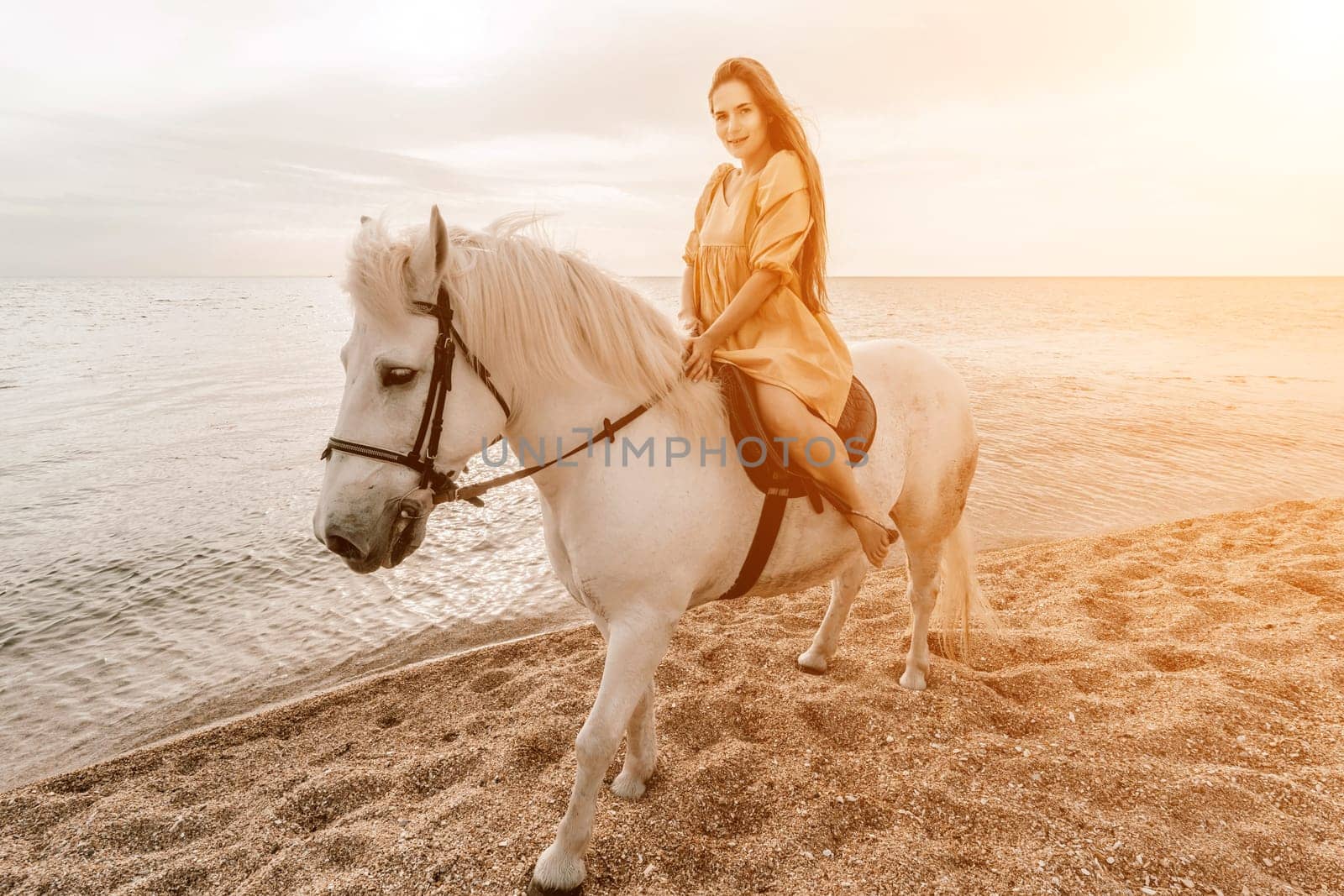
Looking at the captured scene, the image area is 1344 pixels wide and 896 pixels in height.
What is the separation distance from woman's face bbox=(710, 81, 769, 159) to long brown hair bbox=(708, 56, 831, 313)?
2 centimetres

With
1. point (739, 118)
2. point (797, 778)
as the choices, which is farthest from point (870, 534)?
point (739, 118)

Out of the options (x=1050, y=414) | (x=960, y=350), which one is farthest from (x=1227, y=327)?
(x=1050, y=414)

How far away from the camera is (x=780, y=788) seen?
276 cm

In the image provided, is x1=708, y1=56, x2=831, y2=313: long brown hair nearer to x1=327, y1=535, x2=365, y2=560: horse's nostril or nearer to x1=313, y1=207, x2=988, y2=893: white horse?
x1=313, y1=207, x2=988, y2=893: white horse

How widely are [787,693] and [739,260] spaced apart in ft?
7.84

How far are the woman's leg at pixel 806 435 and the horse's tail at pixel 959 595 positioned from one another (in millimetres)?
1507

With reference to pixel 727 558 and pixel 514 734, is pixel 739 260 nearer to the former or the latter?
pixel 727 558

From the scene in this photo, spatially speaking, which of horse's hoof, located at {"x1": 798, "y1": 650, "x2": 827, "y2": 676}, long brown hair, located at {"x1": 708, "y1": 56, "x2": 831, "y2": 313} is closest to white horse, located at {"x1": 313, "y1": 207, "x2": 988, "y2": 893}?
long brown hair, located at {"x1": 708, "y1": 56, "x2": 831, "y2": 313}

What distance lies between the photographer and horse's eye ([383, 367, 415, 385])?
1.78 m

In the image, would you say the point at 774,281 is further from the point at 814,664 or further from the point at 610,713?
the point at 814,664

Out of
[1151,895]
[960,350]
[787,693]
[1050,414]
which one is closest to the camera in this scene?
[1151,895]

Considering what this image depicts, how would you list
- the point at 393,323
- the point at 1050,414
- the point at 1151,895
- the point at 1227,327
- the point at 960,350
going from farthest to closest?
1. the point at 1227,327
2. the point at 960,350
3. the point at 1050,414
4. the point at 1151,895
5. the point at 393,323

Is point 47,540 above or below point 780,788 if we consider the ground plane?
below

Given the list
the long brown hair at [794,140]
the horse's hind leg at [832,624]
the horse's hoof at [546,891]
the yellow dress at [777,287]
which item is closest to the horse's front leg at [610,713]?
the horse's hoof at [546,891]
